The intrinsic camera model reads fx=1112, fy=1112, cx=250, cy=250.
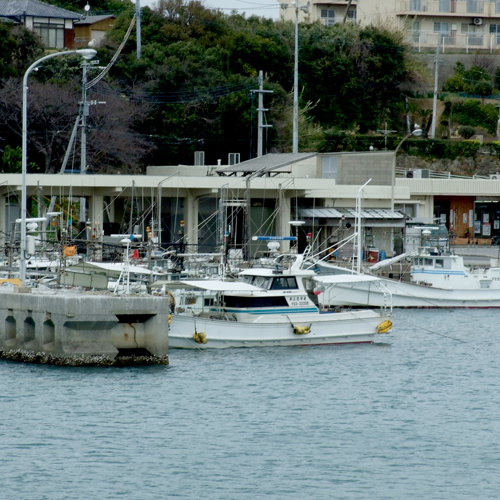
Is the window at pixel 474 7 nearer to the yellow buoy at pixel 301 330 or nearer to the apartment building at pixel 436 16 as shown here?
the apartment building at pixel 436 16

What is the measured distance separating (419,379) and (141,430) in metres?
10.4

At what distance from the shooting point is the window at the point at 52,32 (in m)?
81.3

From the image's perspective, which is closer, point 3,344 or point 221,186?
point 3,344

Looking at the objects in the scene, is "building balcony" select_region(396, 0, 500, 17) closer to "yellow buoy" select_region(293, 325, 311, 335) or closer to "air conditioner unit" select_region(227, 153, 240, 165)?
Answer: "air conditioner unit" select_region(227, 153, 240, 165)

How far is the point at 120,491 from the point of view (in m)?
21.9

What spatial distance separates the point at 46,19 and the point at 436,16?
3427 cm

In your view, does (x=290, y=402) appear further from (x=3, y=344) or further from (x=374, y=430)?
(x=3, y=344)

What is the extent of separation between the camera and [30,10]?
8106 centimetres

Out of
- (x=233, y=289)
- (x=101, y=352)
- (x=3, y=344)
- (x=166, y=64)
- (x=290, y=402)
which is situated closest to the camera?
(x=290, y=402)

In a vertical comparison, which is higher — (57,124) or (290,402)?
(57,124)

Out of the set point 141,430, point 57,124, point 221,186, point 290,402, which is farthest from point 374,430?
point 57,124

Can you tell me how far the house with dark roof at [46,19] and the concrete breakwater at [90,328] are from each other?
50.8 meters

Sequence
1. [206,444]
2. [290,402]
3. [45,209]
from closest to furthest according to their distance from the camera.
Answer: [206,444] < [290,402] < [45,209]

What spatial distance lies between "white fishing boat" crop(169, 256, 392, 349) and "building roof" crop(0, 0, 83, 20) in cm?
4733
